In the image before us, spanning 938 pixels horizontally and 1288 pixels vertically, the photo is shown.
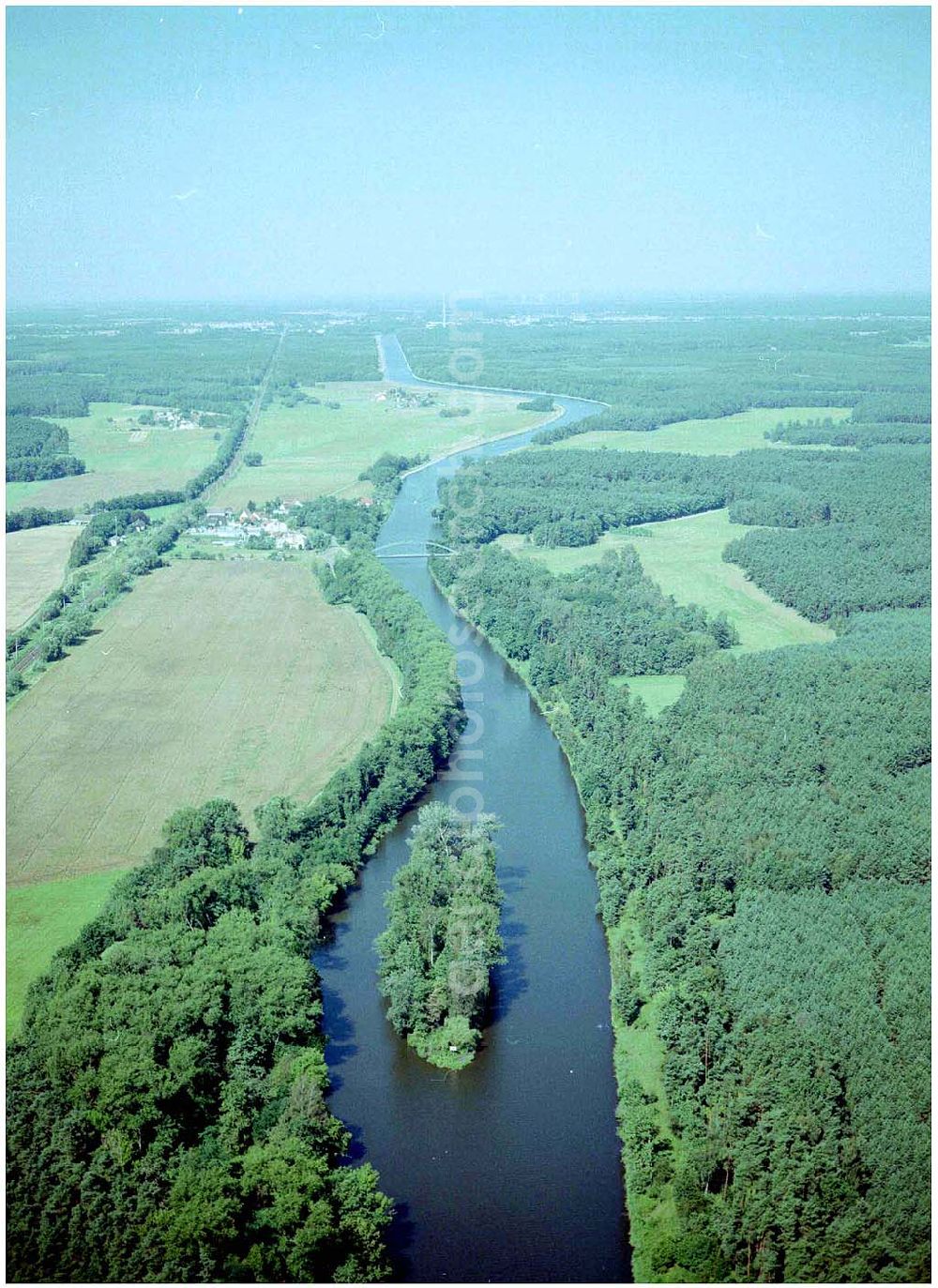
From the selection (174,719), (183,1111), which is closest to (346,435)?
(174,719)

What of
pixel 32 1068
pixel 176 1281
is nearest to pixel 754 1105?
pixel 176 1281

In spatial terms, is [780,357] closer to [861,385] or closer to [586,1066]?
[861,385]

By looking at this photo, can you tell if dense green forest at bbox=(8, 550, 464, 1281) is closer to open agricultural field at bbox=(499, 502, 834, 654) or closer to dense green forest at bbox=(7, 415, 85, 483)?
open agricultural field at bbox=(499, 502, 834, 654)

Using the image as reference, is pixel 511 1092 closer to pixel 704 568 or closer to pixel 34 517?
pixel 704 568

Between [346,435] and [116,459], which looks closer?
[116,459]

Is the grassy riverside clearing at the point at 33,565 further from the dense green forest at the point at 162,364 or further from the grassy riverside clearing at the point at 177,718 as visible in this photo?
the dense green forest at the point at 162,364

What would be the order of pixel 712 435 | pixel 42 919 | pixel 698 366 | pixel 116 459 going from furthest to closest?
1. pixel 698 366
2. pixel 712 435
3. pixel 116 459
4. pixel 42 919
